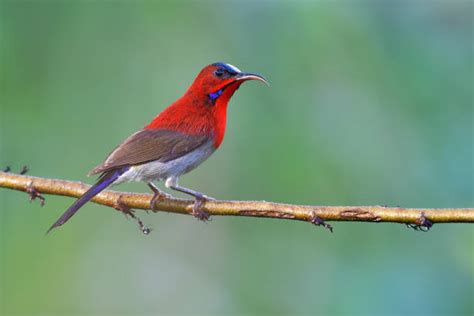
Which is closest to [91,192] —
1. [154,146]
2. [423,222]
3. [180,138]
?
[154,146]

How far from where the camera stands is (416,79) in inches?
229

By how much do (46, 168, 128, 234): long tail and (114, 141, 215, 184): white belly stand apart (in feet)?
0.30

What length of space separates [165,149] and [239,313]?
50.8 inches

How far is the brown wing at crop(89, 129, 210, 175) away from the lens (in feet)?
15.7

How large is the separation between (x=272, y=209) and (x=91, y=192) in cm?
125

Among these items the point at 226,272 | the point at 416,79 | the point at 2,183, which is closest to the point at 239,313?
the point at 226,272

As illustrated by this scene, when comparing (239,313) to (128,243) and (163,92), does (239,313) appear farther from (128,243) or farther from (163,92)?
(163,92)

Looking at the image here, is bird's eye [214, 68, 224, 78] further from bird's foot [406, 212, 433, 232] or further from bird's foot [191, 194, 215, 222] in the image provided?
bird's foot [406, 212, 433, 232]

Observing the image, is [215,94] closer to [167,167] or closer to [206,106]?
[206,106]

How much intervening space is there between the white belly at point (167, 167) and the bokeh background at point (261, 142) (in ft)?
2.00

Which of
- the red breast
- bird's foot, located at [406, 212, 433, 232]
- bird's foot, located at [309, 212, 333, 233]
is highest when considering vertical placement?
the red breast

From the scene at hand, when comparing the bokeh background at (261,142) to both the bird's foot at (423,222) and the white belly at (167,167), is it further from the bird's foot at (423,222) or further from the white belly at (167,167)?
the bird's foot at (423,222)

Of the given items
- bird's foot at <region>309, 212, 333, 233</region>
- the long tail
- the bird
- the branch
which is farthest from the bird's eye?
bird's foot at <region>309, 212, 333, 233</region>

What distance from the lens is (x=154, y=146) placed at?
491 centimetres
